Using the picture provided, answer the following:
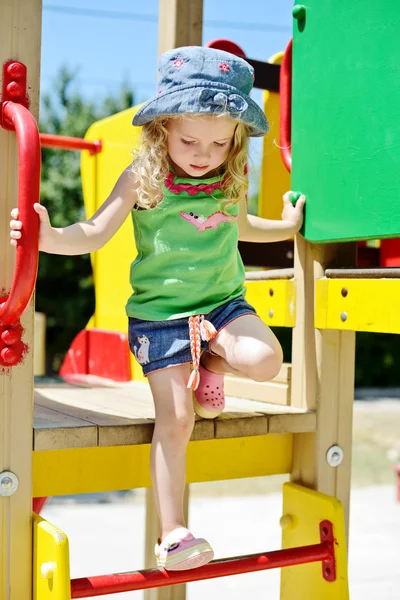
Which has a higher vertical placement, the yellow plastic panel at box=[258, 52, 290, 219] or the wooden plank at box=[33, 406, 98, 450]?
the yellow plastic panel at box=[258, 52, 290, 219]

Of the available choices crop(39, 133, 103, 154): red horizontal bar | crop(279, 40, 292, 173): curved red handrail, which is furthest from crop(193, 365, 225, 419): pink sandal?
crop(39, 133, 103, 154): red horizontal bar

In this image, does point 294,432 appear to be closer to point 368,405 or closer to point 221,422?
point 221,422

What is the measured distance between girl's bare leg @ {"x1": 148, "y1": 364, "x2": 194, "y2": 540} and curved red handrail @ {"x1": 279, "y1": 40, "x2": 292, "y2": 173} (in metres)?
0.81

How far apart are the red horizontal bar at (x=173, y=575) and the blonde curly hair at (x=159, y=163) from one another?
0.83 metres

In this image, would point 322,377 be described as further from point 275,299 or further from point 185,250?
point 185,250

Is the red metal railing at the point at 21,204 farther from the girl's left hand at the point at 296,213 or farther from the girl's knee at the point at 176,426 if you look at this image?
the girl's left hand at the point at 296,213

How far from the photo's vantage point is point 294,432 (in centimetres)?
220

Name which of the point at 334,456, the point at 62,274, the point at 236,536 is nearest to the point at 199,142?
the point at 334,456

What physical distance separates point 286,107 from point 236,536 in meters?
3.34

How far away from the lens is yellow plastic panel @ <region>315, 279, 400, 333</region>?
1.87 meters

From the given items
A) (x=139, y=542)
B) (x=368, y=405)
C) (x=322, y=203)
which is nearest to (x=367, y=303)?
(x=322, y=203)

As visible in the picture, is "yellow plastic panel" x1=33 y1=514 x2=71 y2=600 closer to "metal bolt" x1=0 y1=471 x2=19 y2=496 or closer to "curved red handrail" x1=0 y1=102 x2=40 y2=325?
"metal bolt" x1=0 y1=471 x2=19 y2=496

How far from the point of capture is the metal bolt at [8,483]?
65.4 inches

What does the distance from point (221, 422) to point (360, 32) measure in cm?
103
